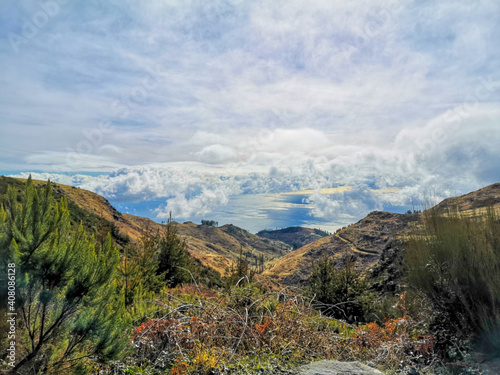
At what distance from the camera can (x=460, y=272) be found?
5.75 metres

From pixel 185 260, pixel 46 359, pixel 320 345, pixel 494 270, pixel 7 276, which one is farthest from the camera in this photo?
pixel 185 260

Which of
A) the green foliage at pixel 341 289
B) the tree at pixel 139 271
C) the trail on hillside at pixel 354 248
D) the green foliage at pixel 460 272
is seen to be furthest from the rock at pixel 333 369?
the trail on hillside at pixel 354 248

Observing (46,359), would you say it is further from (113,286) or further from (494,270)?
(494,270)

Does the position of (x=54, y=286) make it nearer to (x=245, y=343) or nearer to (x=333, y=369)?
(x=245, y=343)

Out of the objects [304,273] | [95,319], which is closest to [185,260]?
[95,319]

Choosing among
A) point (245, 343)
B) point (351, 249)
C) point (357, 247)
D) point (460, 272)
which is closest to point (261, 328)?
point (245, 343)

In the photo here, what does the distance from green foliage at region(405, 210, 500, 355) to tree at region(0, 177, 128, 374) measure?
19.4 feet

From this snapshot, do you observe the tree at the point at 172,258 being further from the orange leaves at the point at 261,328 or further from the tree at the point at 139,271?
the orange leaves at the point at 261,328

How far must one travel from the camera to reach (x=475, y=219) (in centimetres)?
627

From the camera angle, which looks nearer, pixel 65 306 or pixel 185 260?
pixel 65 306

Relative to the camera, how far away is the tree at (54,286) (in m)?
3.06

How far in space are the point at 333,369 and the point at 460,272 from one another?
3.64m

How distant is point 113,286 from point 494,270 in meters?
6.14

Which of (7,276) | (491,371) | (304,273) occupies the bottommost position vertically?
(304,273)
